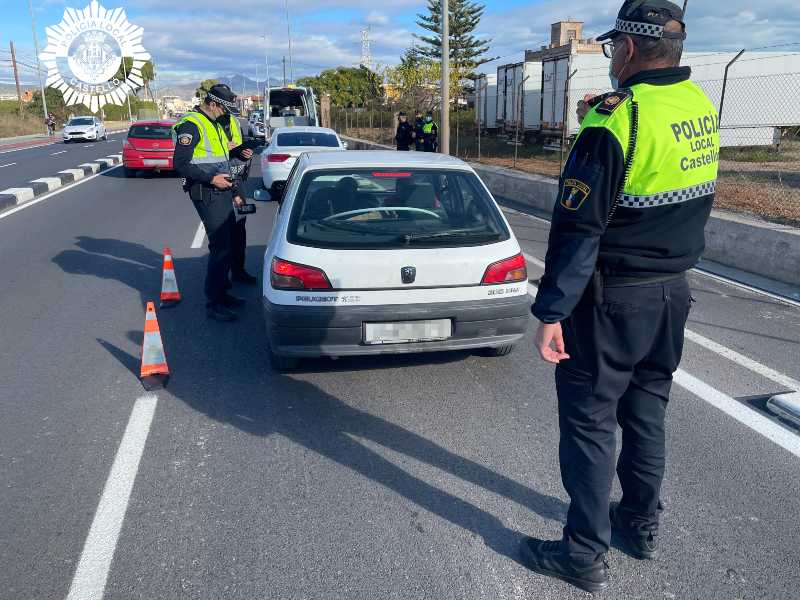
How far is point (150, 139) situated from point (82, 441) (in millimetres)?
16827

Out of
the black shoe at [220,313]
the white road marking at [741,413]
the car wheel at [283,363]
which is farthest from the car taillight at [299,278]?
the white road marking at [741,413]

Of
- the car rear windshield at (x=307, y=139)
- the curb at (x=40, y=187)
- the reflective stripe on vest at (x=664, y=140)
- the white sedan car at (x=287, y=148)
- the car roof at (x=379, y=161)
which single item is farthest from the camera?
the car rear windshield at (x=307, y=139)

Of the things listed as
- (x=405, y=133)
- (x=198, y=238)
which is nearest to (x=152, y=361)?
(x=198, y=238)

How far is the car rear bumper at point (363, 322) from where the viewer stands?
4078 millimetres

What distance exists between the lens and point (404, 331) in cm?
416

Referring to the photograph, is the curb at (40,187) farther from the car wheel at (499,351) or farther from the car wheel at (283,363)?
the car wheel at (499,351)

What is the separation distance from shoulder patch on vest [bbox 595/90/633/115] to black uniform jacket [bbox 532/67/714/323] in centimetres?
7

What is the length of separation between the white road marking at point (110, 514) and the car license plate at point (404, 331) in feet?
4.63

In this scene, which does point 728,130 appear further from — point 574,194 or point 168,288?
point 574,194

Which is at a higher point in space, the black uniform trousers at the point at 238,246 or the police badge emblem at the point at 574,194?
the police badge emblem at the point at 574,194

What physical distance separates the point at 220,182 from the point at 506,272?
284cm

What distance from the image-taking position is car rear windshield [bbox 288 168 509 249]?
4.27 meters

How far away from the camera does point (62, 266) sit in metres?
8.27

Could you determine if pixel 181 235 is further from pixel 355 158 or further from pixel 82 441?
pixel 82 441
